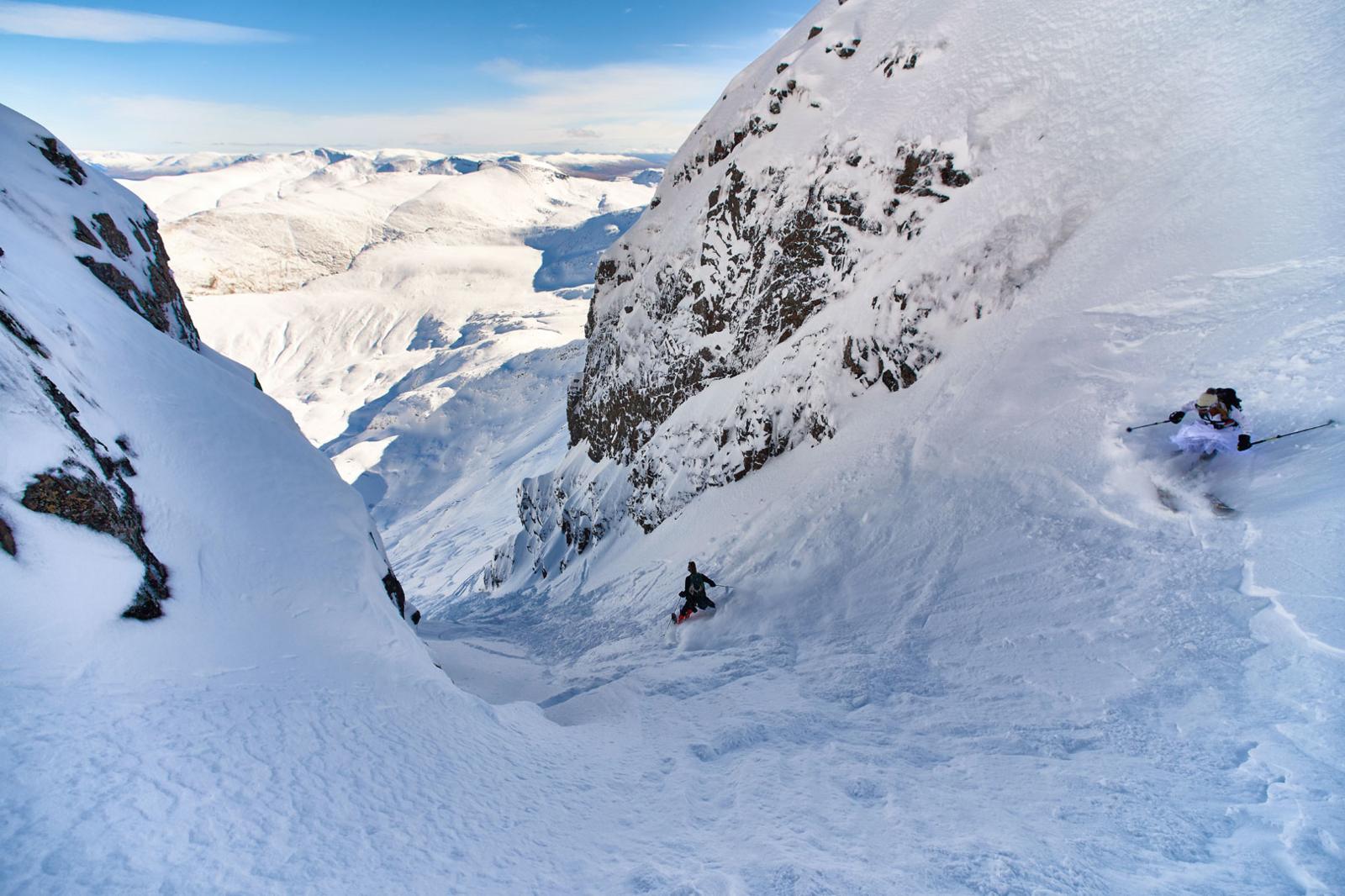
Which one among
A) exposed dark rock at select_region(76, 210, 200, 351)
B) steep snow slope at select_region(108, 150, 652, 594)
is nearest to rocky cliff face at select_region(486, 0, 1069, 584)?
exposed dark rock at select_region(76, 210, 200, 351)

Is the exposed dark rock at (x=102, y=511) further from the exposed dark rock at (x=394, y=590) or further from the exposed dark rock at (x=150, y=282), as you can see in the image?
the exposed dark rock at (x=150, y=282)

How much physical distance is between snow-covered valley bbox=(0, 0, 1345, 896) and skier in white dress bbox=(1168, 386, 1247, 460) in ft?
0.94

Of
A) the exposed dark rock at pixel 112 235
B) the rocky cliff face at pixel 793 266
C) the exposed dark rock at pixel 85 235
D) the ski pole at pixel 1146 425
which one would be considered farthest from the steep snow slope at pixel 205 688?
the rocky cliff face at pixel 793 266

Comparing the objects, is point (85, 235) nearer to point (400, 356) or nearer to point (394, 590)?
point (394, 590)

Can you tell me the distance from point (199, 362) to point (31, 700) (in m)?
11.8

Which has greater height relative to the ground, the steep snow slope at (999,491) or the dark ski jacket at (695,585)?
the steep snow slope at (999,491)

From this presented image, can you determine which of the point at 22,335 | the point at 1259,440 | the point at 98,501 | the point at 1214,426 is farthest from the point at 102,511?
the point at 1259,440

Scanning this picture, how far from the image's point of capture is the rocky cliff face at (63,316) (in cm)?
727

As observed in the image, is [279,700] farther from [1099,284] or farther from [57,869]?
[1099,284]

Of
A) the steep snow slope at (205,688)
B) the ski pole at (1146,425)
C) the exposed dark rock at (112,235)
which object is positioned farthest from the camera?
the exposed dark rock at (112,235)

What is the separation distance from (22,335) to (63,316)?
2.95 m

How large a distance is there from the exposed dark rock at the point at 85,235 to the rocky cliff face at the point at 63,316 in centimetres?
3

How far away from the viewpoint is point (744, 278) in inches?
1016

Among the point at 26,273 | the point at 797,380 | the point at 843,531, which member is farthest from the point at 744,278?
the point at 26,273
